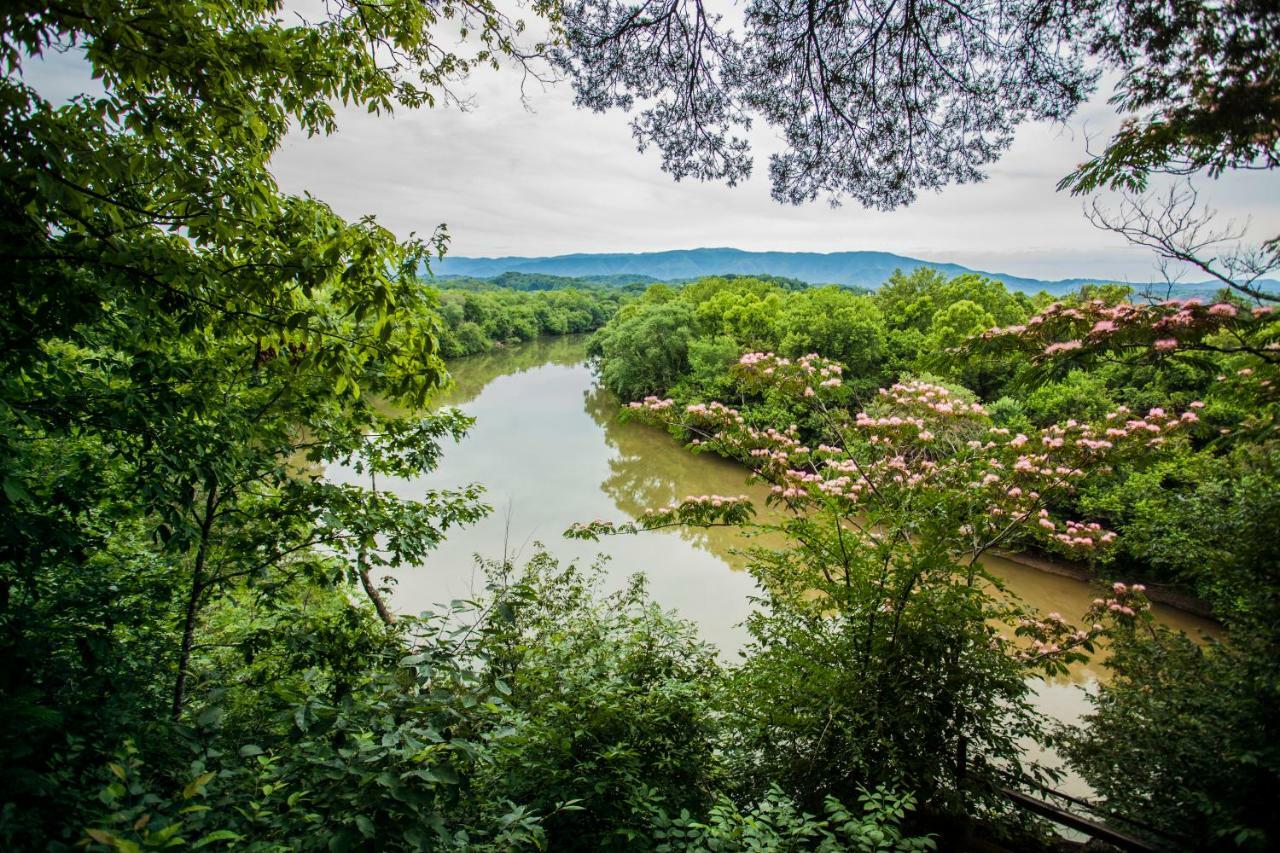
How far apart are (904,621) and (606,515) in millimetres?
10882

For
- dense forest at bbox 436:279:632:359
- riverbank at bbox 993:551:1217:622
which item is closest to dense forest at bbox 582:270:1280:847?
riverbank at bbox 993:551:1217:622

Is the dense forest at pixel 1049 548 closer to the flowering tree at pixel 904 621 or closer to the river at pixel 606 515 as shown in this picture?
the flowering tree at pixel 904 621

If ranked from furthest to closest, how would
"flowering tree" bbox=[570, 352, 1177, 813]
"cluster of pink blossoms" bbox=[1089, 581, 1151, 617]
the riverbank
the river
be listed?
the riverbank < the river < "cluster of pink blossoms" bbox=[1089, 581, 1151, 617] < "flowering tree" bbox=[570, 352, 1177, 813]

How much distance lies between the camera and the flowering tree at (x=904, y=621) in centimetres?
317

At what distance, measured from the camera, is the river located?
9039mm

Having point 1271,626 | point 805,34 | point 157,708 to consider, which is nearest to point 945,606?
point 1271,626

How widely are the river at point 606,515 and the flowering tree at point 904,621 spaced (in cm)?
60

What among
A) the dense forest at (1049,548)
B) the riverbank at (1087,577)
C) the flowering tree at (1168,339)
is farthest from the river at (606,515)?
the flowering tree at (1168,339)

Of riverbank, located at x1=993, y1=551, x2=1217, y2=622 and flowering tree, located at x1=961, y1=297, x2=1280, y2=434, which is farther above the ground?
flowering tree, located at x1=961, y1=297, x2=1280, y2=434

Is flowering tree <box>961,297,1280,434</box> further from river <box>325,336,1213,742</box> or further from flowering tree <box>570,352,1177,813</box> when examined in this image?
river <box>325,336,1213,742</box>

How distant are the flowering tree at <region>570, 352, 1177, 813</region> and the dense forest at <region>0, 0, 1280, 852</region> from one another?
1.3 inches

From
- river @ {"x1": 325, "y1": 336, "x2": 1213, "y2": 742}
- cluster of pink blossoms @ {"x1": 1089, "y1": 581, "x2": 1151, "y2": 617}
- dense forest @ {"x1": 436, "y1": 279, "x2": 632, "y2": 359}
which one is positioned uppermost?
A: dense forest @ {"x1": 436, "y1": 279, "x2": 632, "y2": 359}

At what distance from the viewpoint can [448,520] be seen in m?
3.65

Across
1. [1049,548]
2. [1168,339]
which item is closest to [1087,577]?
[1049,548]
